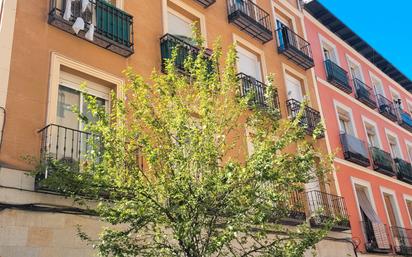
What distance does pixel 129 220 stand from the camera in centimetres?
571

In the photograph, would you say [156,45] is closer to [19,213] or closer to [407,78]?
[19,213]

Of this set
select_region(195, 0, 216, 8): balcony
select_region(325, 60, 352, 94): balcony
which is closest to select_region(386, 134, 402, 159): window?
select_region(325, 60, 352, 94): balcony

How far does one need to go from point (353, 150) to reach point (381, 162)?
89.1 inches

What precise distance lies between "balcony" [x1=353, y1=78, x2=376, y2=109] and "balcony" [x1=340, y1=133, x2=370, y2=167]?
2785 millimetres

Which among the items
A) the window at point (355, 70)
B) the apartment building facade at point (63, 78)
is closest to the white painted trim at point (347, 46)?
the window at point (355, 70)

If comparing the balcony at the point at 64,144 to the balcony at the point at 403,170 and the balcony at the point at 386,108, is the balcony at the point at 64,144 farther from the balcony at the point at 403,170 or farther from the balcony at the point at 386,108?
the balcony at the point at 386,108

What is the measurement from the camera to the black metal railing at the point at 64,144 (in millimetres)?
7316

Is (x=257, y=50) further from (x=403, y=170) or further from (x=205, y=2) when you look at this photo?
(x=403, y=170)

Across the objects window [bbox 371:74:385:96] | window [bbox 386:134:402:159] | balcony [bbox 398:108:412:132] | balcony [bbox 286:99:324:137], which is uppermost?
window [bbox 371:74:385:96]

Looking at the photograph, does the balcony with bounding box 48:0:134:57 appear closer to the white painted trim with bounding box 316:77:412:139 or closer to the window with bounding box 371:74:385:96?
the white painted trim with bounding box 316:77:412:139

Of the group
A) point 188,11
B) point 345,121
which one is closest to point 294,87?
point 345,121

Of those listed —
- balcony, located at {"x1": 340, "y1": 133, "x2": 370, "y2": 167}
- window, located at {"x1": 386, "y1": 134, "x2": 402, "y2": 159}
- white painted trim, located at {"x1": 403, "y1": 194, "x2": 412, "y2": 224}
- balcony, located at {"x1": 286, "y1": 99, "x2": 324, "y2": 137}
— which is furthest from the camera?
window, located at {"x1": 386, "y1": 134, "x2": 402, "y2": 159}

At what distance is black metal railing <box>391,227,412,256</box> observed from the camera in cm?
1576

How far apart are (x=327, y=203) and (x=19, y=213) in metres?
9.06
